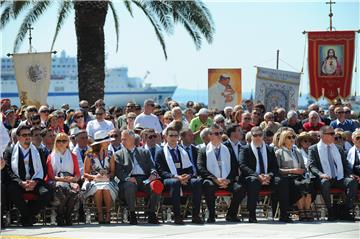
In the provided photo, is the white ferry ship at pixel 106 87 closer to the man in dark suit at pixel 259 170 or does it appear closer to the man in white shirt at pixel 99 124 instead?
the man in white shirt at pixel 99 124

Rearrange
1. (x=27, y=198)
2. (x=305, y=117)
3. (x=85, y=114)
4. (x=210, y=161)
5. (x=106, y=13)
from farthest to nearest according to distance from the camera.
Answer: (x=106, y=13)
(x=305, y=117)
(x=85, y=114)
(x=210, y=161)
(x=27, y=198)

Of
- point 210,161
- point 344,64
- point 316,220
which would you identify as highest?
point 344,64

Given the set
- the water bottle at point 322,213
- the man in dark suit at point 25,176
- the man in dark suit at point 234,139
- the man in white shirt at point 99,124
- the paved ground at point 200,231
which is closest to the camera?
the paved ground at point 200,231

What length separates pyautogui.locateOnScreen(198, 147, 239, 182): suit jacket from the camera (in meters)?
16.8

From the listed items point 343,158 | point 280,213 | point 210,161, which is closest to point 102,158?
point 210,161

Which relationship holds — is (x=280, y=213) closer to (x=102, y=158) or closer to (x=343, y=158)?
(x=343, y=158)

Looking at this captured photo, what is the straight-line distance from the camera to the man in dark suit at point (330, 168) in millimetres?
17000

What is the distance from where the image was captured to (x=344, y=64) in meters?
27.9

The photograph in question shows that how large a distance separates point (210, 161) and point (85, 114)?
16.7 feet

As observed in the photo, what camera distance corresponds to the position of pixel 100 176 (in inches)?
642

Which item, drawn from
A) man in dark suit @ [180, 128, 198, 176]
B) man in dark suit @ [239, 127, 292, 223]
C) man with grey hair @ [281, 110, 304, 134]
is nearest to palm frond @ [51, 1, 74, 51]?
man with grey hair @ [281, 110, 304, 134]

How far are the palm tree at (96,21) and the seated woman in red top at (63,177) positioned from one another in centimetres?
1088

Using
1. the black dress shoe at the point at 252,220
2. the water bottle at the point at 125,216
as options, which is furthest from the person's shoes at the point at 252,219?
the water bottle at the point at 125,216

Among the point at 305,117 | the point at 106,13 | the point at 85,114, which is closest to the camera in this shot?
the point at 85,114
